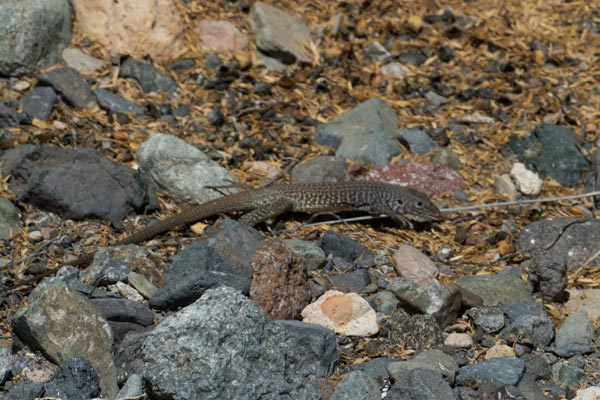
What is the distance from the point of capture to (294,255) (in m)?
5.70

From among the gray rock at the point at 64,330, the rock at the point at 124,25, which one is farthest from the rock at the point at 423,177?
the gray rock at the point at 64,330

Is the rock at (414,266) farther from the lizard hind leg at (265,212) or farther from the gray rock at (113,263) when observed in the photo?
the gray rock at (113,263)

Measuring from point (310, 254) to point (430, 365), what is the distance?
1468 millimetres

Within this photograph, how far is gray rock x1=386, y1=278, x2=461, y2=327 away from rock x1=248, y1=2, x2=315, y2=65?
335 cm

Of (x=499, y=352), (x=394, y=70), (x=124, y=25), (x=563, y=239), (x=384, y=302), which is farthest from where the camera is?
(x=394, y=70)

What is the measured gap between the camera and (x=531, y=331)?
5.55 m

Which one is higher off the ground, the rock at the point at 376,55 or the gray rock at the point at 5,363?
the gray rock at the point at 5,363

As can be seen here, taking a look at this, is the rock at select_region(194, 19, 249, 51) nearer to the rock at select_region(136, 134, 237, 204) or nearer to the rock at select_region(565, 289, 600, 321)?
the rock at select_region(136, 134, 237, 204)

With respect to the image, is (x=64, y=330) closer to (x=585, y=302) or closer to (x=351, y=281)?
(x=351, y=281)

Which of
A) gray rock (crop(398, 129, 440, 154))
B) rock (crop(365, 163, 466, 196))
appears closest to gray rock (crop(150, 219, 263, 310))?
rock (crop(365, 163, 466, 196))

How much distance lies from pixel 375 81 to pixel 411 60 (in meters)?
0.50

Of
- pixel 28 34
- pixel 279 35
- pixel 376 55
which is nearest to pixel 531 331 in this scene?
pixel 376 55

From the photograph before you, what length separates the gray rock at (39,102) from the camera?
725 cm

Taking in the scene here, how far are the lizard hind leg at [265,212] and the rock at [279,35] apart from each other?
2.13 meters
